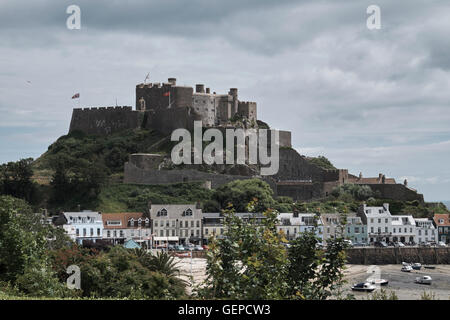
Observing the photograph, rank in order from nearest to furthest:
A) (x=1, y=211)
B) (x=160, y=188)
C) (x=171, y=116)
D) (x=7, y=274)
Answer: (x=7, y=274)
(x=1, y=211)
(x=160, y=188)
(x=171, y=116)

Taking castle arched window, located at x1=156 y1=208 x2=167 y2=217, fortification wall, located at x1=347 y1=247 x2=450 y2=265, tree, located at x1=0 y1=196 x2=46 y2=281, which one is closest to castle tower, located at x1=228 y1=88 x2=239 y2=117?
castle arched window, located at x1=156 y1=208 x2=167 y2=217

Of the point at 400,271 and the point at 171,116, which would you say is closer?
the point at 400,271

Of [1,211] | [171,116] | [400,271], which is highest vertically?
[171,116]

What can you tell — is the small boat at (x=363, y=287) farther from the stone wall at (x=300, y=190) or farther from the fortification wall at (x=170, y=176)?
the stone wall at (x=300, y=190)

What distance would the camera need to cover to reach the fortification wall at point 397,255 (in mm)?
73250

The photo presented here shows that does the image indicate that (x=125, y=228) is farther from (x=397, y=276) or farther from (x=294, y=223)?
(x=397, y=276)

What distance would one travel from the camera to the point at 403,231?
82875 mm

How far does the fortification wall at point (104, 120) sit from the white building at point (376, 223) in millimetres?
36130

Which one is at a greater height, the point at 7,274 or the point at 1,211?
the point at 1,211

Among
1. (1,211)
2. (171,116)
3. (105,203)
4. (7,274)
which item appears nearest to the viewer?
(7,274)

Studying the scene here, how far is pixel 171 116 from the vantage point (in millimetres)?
98500
